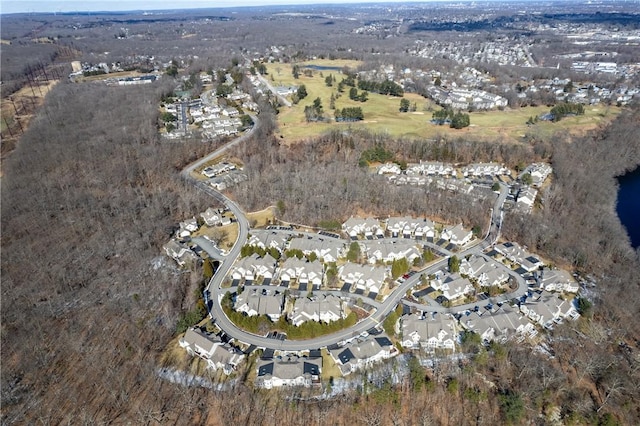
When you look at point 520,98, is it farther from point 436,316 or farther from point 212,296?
point 212,296

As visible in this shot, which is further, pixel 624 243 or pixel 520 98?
pixel 520 98

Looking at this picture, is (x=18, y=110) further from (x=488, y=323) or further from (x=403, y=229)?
(x=488, y=323)

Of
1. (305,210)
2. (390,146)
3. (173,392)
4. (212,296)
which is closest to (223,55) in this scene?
(390,146)

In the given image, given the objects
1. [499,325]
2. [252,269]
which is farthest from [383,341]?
[252,269]

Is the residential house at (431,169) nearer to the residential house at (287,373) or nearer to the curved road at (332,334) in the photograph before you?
the curved road at (332,334)

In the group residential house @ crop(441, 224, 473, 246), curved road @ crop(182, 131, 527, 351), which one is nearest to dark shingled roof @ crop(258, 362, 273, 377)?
curved road @ crop(182, 131, 527, 351)

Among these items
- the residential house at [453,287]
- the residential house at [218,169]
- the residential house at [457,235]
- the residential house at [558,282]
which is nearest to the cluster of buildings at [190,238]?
the residential house at [218,169]

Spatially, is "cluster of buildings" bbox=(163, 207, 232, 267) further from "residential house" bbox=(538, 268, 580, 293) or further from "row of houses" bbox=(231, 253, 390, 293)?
"residential house" bbox=(538, 268, 580, 293)
